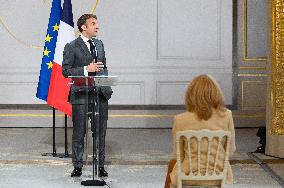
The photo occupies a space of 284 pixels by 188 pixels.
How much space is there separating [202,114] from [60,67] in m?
3.74

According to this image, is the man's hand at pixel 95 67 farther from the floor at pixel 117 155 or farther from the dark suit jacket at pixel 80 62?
the floor at pixel 117 155

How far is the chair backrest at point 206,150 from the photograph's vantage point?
11.4 feet

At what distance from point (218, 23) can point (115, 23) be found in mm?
1640

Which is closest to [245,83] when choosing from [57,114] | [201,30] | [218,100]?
[201,30]

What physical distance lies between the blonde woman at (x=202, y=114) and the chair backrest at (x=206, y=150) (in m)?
0.02

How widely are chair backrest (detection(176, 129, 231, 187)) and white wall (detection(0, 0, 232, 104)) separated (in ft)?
21.4

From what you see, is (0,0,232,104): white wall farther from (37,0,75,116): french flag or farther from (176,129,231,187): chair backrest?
(176,129,231,187): chair backrest

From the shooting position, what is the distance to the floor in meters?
5.80

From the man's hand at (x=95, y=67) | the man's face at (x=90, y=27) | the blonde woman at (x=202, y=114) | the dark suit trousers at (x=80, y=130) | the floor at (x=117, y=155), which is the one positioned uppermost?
the man's face at (x=90, y=27)


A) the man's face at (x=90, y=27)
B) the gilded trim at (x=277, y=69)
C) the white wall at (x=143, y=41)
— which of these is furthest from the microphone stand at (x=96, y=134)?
the white wall at (x=143, y=41)

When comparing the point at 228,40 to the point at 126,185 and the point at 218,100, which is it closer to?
the point at 126,185

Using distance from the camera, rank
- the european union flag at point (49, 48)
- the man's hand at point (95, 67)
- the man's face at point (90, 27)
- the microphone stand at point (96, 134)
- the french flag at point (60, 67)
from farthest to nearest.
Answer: the european union flag at point (49, 48) < the french flag at point (60, 67) < the man's face at point (90, 27) < the microphone stand at point (96, 134) < the man's hand at point (95, 67)

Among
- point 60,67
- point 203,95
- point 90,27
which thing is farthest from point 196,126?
point 60,67

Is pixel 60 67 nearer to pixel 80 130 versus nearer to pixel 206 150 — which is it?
pixel 80 130
